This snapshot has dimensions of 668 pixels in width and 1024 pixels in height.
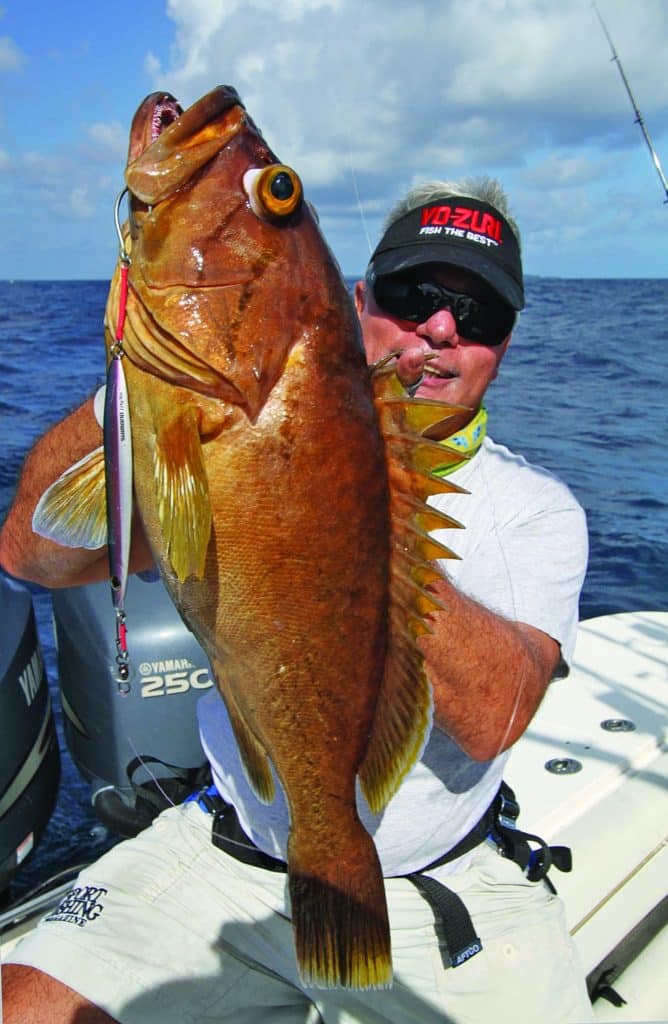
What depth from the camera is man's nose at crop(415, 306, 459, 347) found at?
8.23 feet

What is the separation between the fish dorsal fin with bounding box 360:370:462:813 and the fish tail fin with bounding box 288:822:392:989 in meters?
0.16

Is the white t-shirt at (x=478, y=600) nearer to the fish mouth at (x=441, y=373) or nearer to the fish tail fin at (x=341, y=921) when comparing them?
the fish mouth at (x=441, y=373)

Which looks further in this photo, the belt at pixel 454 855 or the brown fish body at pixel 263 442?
the belt at pixel 454 855

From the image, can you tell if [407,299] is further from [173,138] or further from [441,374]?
[173,138]

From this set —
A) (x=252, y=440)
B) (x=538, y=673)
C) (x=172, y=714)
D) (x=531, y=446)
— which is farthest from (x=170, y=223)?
(x=531, y=446)

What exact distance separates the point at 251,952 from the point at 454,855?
0.65m

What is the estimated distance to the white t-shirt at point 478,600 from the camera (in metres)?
2.30

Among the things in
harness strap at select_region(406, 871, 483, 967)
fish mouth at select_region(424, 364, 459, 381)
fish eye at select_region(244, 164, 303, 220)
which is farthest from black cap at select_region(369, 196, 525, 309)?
harness strap at select_region(406, 871, 483, 967)

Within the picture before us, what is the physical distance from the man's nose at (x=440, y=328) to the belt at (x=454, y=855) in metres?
1.44

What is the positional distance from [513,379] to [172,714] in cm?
1750

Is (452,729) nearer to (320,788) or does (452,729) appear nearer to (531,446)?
(320,788)

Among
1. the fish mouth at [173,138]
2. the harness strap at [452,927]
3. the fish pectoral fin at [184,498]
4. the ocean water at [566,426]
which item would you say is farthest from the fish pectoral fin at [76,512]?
the harness strap at [452,927]

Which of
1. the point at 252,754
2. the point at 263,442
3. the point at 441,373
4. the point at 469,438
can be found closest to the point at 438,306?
the point at 441,373

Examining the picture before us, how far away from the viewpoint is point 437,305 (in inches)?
99.0
